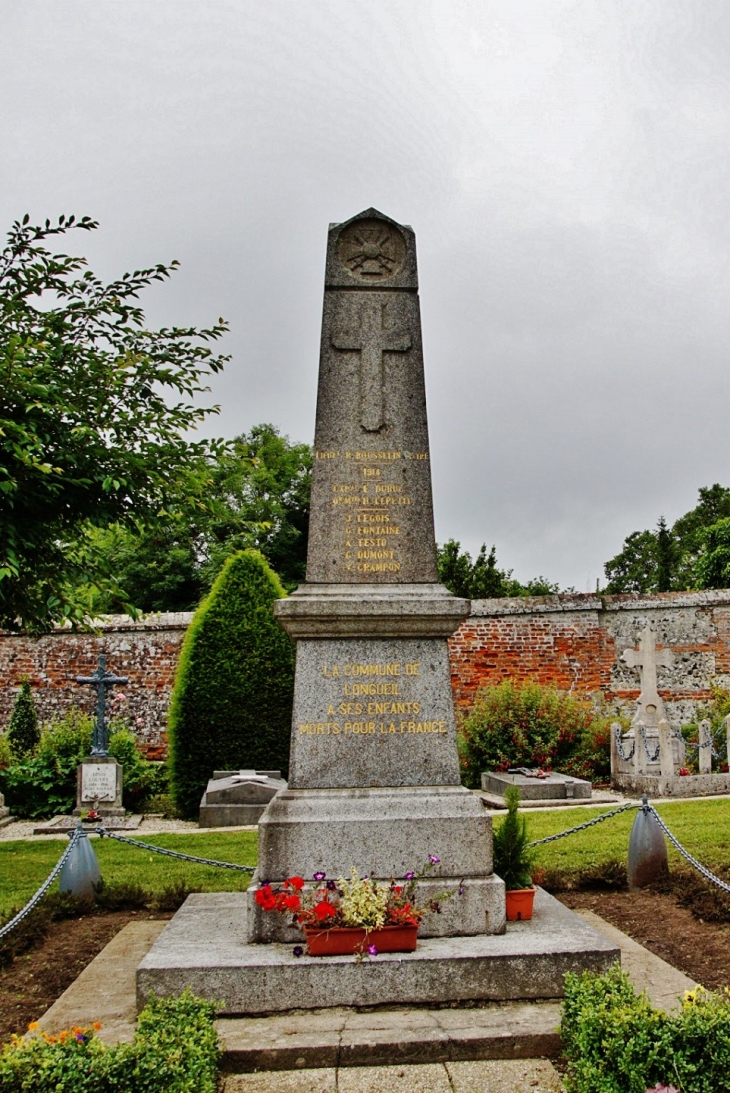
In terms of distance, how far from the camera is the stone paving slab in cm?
359

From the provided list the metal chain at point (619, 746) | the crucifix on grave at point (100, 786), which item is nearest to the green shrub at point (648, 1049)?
the crucifix on grave at point (100, 786)

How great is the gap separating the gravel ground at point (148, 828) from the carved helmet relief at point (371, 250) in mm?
7020

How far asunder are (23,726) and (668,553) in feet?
89.4

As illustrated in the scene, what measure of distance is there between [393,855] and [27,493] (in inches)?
174

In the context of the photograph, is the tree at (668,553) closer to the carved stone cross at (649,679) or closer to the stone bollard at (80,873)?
the carved stone cross at (649,679)

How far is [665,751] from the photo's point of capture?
12.6 metres

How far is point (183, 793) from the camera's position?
41.1 feet

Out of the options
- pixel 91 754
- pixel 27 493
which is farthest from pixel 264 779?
Answer: pixel 27 493

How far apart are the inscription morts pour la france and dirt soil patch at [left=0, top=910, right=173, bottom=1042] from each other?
1176mm

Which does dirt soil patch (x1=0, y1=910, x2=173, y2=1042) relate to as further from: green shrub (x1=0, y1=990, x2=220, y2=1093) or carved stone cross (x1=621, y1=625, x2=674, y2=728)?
carved stone cross (x1=621, y1=625, x2=674, y2=728)

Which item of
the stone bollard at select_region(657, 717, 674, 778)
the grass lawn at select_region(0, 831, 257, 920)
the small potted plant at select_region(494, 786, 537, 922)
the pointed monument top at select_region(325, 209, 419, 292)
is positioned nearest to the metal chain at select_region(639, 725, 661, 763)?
the stone bollard at select_region(657, 717, 674, 778)

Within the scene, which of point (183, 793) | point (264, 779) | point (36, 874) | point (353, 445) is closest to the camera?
point (353, 445)

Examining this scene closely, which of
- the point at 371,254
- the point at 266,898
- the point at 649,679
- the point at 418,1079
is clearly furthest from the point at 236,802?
the point at 418,1079

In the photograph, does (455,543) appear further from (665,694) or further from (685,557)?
(685,557)
